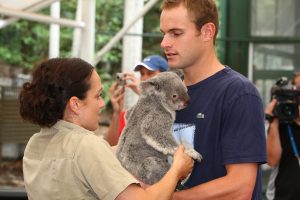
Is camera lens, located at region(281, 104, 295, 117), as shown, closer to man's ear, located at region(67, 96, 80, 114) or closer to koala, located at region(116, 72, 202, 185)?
koala, located at region(116, 72, 202, 185)

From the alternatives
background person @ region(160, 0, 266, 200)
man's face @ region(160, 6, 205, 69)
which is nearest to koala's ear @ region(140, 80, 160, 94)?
background person @ region(160, 0, 266, 200)

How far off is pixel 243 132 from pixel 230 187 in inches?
8.8

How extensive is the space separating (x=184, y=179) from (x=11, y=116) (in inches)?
234

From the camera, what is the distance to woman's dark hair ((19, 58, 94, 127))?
7.61 ft

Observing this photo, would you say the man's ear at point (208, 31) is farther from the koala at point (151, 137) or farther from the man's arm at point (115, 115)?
the man's arm at point (115, 115)

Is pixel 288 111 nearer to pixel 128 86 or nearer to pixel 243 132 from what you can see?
pixel 128 86

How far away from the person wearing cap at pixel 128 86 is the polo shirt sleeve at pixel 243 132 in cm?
212

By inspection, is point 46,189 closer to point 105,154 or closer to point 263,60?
point 105,154

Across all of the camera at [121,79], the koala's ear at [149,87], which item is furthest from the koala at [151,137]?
the camera at [121,79]

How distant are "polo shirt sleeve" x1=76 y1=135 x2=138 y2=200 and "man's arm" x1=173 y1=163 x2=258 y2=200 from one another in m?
0.27

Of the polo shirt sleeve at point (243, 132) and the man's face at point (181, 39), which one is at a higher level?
the man's face at point (181, 39)

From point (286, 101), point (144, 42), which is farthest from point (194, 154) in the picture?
point (144, 42)

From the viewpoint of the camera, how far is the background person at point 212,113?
2.29 m

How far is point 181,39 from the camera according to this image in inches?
96.5
